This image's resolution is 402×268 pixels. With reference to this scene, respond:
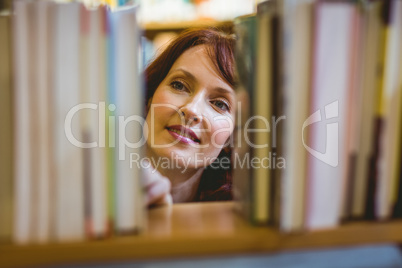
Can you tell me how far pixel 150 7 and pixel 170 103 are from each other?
0.94m

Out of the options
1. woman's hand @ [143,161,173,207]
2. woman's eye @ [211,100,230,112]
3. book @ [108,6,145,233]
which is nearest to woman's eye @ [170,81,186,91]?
woman's eye @ [211,100,230,112]

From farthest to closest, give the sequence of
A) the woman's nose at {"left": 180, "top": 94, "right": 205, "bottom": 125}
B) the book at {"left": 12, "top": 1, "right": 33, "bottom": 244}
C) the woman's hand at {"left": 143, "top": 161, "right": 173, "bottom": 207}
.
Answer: the woman's nose at {"left": 180, "top": 94, "right": 205, "bottom": 125}
the woman's hand at {"left": 143, "top": 161, "right": 173, "bottom": 207}
the book at {"left": 12, "top": 1, "right": 33, "bottom": 244}

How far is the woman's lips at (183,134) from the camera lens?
121cm

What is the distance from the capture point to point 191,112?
118cm

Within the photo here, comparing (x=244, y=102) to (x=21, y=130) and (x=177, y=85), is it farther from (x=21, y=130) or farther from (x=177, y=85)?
(x=177, y=85)

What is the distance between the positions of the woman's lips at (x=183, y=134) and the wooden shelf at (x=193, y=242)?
2.06 ft

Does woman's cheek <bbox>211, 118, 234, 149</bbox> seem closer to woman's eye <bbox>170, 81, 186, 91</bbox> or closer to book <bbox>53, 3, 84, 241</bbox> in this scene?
woman's eye <bbox>170, 81, 186, 91</bbox>

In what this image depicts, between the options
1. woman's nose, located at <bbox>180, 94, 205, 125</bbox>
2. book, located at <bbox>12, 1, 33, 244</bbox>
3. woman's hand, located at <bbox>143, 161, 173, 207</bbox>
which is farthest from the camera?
woman's nose, located at <bbox>180, 94, 205, 125</bbox>

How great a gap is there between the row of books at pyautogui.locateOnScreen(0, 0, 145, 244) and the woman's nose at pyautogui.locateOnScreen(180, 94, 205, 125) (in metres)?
0.66

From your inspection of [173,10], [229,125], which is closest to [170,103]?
[229,125]

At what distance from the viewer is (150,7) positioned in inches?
75.7
